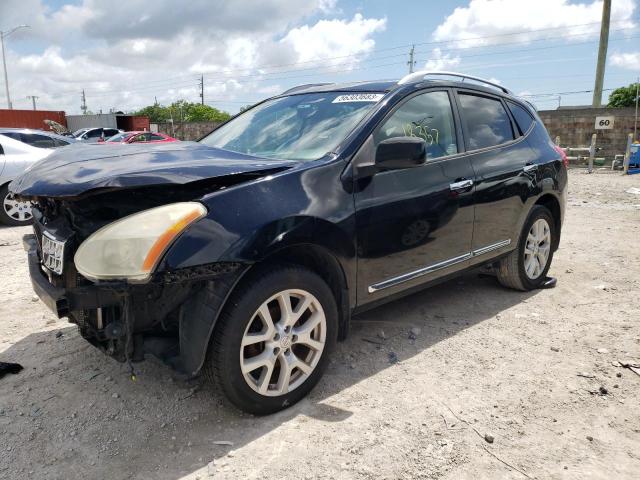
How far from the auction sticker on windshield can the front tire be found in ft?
4.20

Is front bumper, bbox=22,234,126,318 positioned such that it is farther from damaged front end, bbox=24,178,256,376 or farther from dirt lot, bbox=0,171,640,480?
dirt lot, bbox=0,171,640,480

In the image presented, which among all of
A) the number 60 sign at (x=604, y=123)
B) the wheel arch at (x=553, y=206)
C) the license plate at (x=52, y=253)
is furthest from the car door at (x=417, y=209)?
the number 60 sign at (x=604, y=123)

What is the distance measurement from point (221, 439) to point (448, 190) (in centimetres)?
210

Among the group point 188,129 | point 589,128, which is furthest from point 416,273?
point 188,129

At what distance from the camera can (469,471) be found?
2258 millimetres

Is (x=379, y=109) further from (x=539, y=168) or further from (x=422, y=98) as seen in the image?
(x=539, y=168)

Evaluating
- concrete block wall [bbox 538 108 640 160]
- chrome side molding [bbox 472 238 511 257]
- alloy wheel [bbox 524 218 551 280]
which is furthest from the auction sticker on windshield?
concrete block wall [bbox 538 108 640 160]

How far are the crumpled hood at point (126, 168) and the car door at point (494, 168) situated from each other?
1.66 m

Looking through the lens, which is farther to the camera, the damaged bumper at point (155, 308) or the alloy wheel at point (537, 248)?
the alloy wheel at point (537, 248)

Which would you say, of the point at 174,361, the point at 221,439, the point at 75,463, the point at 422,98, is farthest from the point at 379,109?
the point at 75,463

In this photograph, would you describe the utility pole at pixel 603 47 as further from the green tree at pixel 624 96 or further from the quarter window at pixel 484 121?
the green tree at pixel 624 96

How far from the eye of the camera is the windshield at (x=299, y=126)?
10.1ft

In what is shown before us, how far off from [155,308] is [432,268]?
1871mm

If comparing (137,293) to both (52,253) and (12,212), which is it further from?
(12,212)
